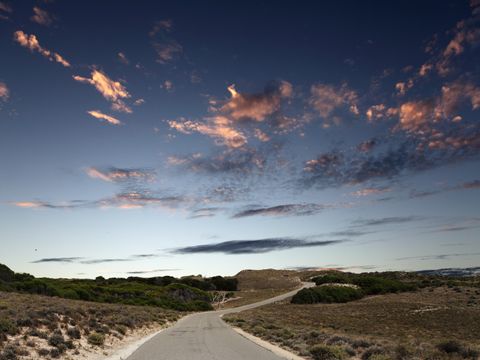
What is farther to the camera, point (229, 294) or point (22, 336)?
point (229, 294)

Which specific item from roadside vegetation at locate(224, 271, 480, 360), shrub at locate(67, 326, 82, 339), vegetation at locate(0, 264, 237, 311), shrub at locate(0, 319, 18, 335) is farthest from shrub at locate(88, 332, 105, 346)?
vegetation at locate(0, 264, 237, 311)

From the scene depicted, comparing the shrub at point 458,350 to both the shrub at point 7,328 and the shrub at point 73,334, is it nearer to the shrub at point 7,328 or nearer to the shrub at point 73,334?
the shrub at point 73,334

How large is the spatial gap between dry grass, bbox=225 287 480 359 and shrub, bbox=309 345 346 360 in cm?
44

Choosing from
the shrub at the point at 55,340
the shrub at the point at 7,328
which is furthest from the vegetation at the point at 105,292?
the shrub at the point at 55,340

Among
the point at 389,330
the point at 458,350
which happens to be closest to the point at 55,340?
the point at 458,350

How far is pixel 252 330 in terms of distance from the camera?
33.0 meters

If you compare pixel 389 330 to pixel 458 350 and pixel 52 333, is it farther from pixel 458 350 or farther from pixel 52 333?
pixel 52 333

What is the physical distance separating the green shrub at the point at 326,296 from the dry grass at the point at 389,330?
13.6 m

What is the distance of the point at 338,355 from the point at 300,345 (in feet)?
15.5

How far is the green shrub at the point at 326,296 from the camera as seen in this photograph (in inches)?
2908

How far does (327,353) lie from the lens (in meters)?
19.0

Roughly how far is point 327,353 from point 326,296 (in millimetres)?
59086

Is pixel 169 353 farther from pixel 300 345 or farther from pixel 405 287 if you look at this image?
pixel 405 287

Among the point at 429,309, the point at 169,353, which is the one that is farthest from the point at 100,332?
the point at 429,309
